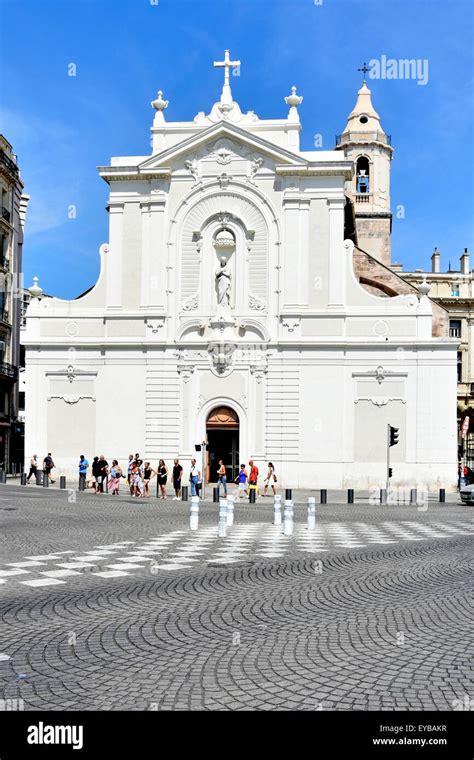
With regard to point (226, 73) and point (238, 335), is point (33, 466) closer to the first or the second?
point (238, 335)

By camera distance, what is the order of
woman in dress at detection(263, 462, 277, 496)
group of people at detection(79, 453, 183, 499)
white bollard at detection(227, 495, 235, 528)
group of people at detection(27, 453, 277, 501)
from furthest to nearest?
woman in dress at detection(263, 462, 277, 496) → group of people at detection(79, 453, 183, 499) → group of people at detection(27, 453, 277, 501) → white bollard at detection(227, 495, 235, 528)

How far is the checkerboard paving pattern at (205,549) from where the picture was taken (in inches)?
455

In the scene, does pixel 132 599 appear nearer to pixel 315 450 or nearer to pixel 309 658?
pixel 309 658

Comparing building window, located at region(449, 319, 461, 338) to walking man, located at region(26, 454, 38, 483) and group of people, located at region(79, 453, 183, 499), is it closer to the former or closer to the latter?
group of people, located at region(79, 453, 183, 499)

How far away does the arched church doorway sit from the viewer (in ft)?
119

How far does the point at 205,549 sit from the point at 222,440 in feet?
73.0

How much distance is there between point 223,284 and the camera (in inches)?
1421

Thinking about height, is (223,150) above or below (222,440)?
above

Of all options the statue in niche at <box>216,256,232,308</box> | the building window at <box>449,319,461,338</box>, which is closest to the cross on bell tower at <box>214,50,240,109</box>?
the statue in niche at <box>216,256,232,308</box>

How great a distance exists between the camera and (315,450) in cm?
3525

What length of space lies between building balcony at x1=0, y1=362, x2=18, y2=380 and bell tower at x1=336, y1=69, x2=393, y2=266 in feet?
79.6

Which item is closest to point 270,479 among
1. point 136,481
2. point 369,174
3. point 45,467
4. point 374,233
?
point 136,481

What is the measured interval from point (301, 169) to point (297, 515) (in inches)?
730
